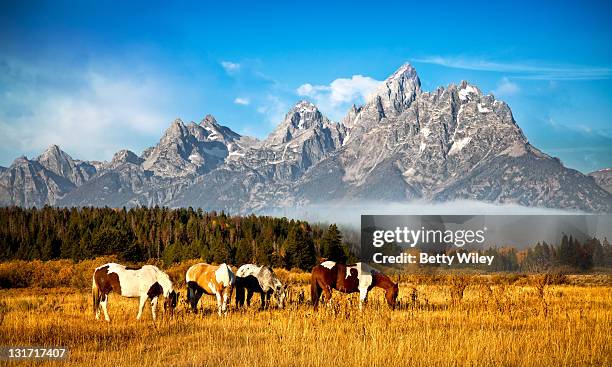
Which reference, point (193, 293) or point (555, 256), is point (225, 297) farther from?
point (555, 256)

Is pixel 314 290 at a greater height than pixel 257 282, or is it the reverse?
pixel 257 282

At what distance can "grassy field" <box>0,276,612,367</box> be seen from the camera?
12.0 meters

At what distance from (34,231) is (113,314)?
331 feet

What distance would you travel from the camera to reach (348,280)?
72.5ft

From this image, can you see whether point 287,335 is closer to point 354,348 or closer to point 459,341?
point 354,348

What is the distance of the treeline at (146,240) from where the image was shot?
3509 inches

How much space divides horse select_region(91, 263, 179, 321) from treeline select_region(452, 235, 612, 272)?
4012cm

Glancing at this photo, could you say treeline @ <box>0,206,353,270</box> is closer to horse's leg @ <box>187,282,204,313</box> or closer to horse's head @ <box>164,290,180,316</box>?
horse's leg @ <box>187,282,204,313</box>

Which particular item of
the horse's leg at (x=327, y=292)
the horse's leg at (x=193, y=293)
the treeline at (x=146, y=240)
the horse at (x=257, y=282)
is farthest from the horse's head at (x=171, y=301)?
the treeline at (x=146, y=240)

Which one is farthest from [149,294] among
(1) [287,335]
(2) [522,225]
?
(2) [522,225]

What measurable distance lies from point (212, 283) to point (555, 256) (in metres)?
46.9

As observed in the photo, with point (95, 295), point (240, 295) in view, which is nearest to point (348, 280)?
point (240, 295)

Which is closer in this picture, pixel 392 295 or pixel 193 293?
pixel 392 295

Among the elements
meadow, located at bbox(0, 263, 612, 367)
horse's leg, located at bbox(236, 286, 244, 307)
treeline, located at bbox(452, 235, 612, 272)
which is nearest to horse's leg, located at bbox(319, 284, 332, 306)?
meadow, located at bbox(0, 263, 612, 367)
